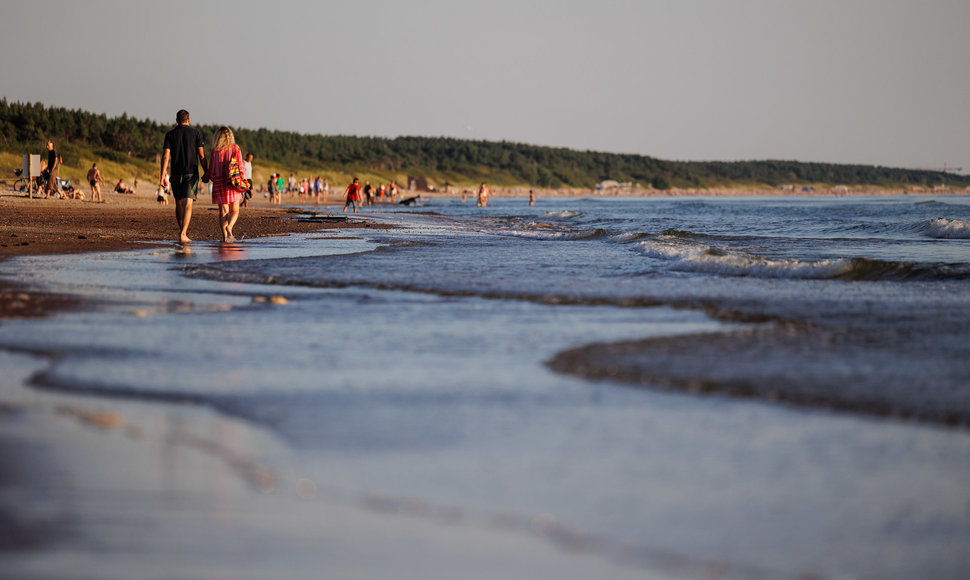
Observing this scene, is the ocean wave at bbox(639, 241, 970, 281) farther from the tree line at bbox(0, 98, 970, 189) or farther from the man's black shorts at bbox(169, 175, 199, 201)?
the tree line at bbox(0, 98, 970, 189)

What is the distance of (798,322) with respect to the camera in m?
6.29

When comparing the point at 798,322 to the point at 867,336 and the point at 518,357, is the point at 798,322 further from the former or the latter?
the point at 518,357

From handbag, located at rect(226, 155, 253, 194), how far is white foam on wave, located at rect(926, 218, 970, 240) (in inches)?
631

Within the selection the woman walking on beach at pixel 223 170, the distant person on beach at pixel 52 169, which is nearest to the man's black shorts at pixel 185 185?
the woman walking on beach at pixel 223 170

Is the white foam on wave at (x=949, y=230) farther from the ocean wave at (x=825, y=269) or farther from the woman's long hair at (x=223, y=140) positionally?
the woman's long hair at (x=223, y=140)

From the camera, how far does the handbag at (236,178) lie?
13.6m

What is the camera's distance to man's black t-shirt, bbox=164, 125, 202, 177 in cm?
1302

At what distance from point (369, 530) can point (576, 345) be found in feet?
9.84

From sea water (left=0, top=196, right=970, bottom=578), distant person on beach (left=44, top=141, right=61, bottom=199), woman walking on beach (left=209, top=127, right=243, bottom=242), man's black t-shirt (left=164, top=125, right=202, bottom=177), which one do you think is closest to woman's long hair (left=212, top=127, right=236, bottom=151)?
woman walking on beach (left=209, top=127, right=243, bottom=242)

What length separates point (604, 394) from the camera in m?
4.04

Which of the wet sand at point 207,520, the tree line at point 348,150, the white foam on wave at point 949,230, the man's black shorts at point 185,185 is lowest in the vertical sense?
the wet sand at point 207,520

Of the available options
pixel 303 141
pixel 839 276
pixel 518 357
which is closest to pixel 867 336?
pixel 518 357

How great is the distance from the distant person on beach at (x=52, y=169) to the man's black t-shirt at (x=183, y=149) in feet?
43.7

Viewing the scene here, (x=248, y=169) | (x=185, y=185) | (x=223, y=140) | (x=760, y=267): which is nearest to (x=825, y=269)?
(x=760, y=267)
